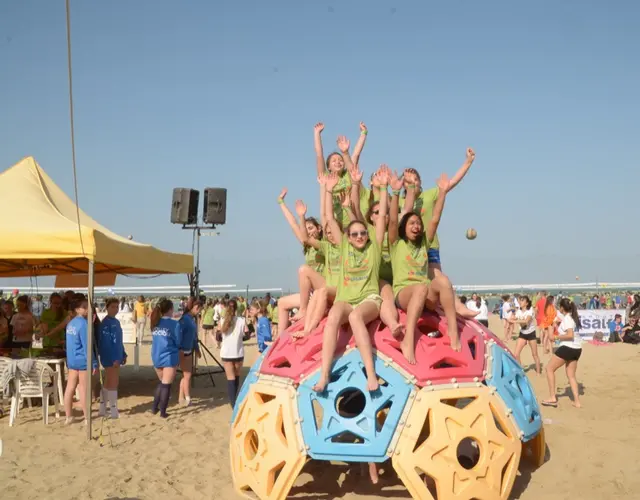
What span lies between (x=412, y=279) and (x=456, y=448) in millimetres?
1586

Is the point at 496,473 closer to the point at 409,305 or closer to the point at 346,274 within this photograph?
the point at 409,305

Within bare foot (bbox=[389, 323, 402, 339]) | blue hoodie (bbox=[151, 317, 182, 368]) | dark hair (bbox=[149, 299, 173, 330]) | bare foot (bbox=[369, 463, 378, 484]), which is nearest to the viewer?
bare foot (bbox=[389, 323, 402, 339])

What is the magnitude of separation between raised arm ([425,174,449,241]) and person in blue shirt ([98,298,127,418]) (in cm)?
492

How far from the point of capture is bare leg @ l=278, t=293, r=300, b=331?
6.86 metres

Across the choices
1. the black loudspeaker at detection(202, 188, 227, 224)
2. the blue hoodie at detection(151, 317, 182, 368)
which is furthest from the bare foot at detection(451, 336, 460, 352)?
the black loudspeaker at detection(202, 188, 227, 224)

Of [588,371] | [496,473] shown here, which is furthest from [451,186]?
[588,371]

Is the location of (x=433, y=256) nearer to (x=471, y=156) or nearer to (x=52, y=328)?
(x=471, y=156)

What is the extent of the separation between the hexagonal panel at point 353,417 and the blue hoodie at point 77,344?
465 centimetres

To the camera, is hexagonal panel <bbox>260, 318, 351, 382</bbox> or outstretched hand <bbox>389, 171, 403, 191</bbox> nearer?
hexagonal panel <bbox>260, 318, 351, 382</bbox>

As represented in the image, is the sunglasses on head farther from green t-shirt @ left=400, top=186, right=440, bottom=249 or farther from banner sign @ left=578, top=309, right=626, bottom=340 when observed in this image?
banner sign @ left=578, top=309, right=626, bottom=340

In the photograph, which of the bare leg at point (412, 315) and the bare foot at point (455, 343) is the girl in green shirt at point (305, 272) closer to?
the bare leg at point (412, 315)

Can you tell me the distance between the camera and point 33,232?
→ 812cm

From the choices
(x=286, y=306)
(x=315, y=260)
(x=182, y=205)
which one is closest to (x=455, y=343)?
(x=315, y=260)

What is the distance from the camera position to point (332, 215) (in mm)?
6137
